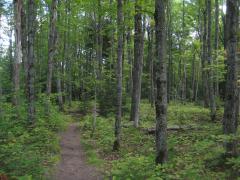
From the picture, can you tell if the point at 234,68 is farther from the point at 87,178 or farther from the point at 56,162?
the point at 56,162

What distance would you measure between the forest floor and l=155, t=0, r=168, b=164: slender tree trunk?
225 centimetres

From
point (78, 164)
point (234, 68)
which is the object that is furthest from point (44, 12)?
point (234, 68)

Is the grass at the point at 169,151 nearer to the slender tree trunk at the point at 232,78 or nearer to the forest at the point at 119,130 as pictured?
the forest at the point at 119,130

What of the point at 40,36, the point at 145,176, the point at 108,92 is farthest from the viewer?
the point at 40,36

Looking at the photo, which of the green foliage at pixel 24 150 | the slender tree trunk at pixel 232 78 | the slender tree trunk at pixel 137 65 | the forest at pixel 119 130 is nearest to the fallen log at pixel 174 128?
the forest at pixel 119 130

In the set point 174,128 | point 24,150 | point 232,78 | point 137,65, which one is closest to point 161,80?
point 232,78

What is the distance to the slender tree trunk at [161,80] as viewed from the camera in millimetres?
8406

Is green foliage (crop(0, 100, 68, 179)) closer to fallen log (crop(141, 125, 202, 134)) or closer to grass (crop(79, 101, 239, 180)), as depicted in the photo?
grass (crop(79, 101, 239, 180))

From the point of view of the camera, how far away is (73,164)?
452 inches

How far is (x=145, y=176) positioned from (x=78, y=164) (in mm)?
4046

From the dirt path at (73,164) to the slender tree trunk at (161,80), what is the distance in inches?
87.5

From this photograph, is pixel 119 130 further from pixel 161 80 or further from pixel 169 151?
pixel 161 80

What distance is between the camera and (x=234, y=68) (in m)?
9.39

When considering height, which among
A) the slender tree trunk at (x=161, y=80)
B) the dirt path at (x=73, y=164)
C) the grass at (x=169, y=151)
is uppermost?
the slender tree trunk at (x=161, y=80)
